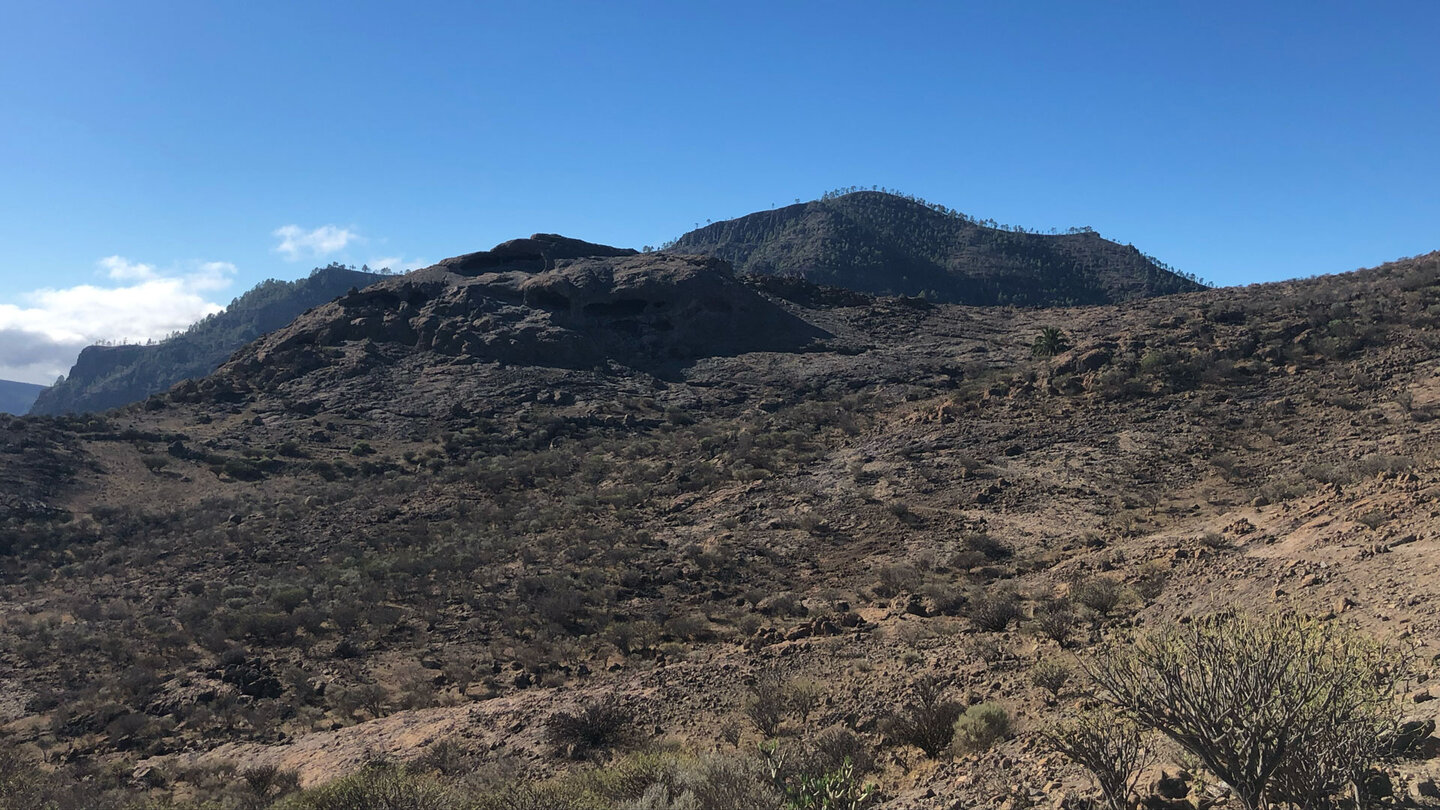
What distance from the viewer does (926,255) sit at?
109000mm

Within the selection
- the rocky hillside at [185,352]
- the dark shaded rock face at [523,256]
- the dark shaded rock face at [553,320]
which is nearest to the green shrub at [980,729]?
the dark shaded rock face at [553,320]

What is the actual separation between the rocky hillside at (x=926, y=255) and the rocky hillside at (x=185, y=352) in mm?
80155

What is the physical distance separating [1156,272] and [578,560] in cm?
10681

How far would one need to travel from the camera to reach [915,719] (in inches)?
335

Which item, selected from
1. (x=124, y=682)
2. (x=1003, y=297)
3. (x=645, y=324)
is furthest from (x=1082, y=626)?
(x=1003, y=297)

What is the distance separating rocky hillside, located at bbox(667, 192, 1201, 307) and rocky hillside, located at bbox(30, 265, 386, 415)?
8016 cm

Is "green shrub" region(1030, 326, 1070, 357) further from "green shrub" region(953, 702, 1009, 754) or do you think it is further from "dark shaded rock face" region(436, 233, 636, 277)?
"dark shaded rock face" region(436, 233, 636, 277)

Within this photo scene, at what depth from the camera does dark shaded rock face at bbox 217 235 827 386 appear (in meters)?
48.6

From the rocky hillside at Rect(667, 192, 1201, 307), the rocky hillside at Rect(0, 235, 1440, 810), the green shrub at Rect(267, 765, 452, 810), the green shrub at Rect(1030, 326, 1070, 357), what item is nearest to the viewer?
the green shrub at Rect(267, 765, 452, 810)

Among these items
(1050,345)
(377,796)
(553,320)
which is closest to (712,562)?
(377,796)

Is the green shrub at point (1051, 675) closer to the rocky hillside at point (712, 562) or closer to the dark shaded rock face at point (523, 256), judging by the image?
the rocky hillside at point (712, 562)

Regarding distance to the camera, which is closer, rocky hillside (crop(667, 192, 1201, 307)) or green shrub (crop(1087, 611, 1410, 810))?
green shrub (crop(1087, 611, 1410, 810))

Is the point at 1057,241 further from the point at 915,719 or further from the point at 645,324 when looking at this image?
the point at 915,719

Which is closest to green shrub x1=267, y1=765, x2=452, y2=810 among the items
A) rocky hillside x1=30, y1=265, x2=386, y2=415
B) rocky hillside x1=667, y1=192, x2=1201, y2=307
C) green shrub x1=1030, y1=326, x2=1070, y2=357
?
green shrub x1=1030, y1=326, x2=1070, y2=357
